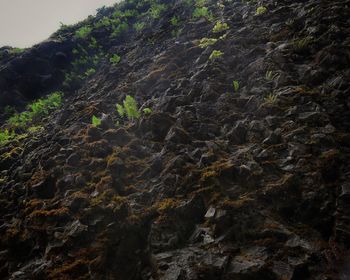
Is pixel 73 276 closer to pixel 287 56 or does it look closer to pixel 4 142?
pixel 287 56

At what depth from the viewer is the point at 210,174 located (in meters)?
8.58

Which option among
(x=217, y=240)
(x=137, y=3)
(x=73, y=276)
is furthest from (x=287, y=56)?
(x=137, y=3)

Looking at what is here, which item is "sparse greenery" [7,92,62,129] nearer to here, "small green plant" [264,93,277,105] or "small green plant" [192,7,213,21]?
"small green plant" [192,7,213,21]

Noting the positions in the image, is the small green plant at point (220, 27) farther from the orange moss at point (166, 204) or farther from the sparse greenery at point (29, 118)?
the orange moss at point (166, 204)

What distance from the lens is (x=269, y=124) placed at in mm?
9539

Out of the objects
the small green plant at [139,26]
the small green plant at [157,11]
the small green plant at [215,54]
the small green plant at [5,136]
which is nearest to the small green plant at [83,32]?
the small green plant at [139,26]

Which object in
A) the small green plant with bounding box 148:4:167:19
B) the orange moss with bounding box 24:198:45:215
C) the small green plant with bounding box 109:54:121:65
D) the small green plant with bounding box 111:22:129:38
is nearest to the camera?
the orange moss with bounding box 24:198:45:215

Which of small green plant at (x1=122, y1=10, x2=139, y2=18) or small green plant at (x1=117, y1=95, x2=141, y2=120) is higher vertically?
small green plant at (x1=122, y1=10, x2=139, y2=18)

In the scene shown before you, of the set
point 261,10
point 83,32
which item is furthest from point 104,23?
point 261,10

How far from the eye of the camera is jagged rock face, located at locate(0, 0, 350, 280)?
22.0 ft

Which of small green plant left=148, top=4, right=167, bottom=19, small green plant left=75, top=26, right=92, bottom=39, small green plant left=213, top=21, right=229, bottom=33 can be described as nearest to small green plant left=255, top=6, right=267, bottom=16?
small green plant left=213, top=21, right=229, bottom=33

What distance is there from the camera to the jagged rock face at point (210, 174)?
669cm

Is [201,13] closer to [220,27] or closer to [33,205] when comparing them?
[220,27]

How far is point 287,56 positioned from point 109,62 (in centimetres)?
1376
